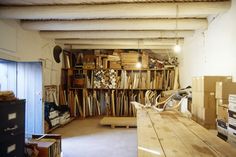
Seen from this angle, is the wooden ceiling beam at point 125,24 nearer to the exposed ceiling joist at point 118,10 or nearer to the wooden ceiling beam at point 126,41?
the exposed ceiling joist at point 118,10

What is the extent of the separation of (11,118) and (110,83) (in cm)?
585

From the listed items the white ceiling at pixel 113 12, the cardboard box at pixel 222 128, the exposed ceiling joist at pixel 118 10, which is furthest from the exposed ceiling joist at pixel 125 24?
the cardboard box at pixel 222 128

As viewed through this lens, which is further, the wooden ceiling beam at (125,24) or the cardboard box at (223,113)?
the wooden ceiling beam at (125,24)

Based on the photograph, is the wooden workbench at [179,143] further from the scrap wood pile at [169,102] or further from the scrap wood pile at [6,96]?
the scrap wood pile at [6,96]

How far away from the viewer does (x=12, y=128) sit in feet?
10.1

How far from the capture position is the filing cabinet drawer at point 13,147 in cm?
292

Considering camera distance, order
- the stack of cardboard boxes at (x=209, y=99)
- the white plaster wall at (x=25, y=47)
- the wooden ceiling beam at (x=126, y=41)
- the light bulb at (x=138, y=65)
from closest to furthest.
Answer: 1. the stack of cardboard boxes at (x=209, y=99)
2. the white plaster wall at (x=25, y=47)
3. the wooden ceiling beam at (x=126, y=41)
4. the light bulb at (x=138, y=65)

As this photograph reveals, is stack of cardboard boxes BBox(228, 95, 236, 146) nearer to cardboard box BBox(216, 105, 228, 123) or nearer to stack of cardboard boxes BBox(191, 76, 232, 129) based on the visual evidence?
cardboard box BBox(216, 105, 228, 123)

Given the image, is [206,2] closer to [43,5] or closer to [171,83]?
[43,5]

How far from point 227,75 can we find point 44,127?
413cm

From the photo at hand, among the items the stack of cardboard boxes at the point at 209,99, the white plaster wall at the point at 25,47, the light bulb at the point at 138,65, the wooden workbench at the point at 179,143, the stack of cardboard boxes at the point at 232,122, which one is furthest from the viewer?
the light bulb at the point at 138,65

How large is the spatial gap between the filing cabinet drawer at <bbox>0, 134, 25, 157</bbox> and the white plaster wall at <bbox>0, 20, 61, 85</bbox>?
228cm

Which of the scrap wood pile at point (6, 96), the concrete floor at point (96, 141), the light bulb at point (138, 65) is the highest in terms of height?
the light bulb at point (138, 65)

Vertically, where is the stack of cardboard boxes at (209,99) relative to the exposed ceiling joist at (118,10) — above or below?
below
